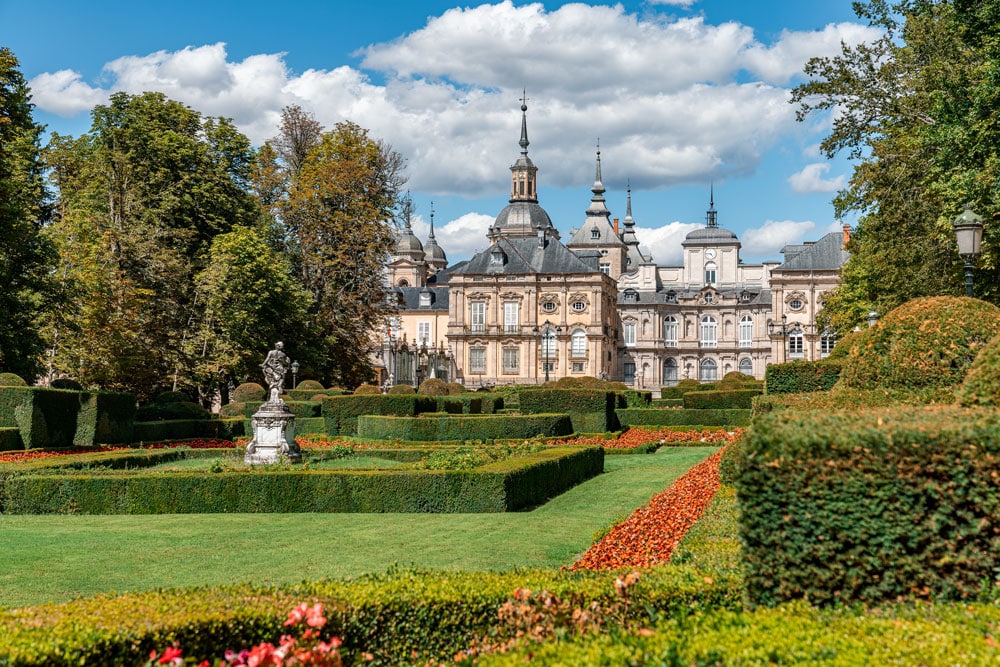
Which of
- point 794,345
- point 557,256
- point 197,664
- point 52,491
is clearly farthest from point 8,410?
point 794,345

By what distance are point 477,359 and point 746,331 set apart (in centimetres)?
2563

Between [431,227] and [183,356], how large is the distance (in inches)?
2986

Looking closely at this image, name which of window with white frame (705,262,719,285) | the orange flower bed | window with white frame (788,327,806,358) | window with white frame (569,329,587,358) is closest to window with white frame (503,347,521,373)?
window with white frame (569,329,587,358)

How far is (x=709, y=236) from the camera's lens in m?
89.6

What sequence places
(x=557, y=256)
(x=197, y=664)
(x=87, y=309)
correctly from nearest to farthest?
(x=197, y=664) → (x=87, y=309) → (x=557, y=256)

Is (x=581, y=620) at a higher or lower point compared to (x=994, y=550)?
lower

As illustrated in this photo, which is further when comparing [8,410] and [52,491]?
[8,410]

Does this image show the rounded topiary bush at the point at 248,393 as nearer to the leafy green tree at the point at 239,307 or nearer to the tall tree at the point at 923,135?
the leafy green tree at the point at 239,307

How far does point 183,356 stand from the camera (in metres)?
33.2

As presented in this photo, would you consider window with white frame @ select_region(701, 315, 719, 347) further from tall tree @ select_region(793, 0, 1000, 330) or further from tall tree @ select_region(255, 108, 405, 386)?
tall tree @ select_region(793, 0, 1000, 330)

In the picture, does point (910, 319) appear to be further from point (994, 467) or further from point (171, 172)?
point (171, 172)

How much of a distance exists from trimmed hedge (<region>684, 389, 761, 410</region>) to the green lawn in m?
17.3

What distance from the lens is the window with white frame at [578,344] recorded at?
7181cm

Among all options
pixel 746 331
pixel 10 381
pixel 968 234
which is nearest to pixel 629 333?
pixel 746 331
